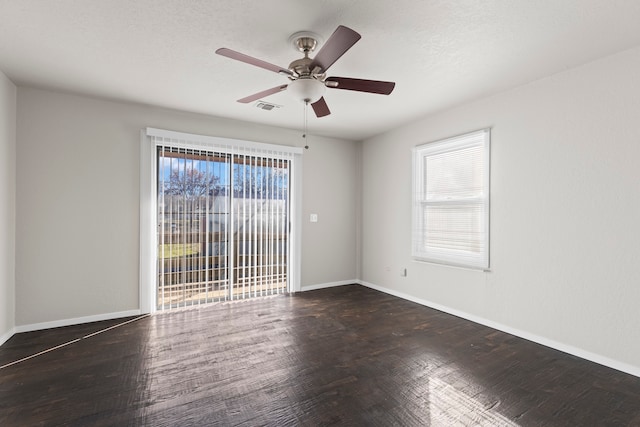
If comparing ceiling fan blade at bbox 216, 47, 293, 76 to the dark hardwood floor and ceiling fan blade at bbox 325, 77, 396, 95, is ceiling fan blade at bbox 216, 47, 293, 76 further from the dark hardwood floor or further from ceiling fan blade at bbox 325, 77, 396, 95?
the dark hardwood floor

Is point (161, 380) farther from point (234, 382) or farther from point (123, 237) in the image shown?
point (123, 237)

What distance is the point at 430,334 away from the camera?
3.15 metres

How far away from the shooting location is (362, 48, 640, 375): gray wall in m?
2.44

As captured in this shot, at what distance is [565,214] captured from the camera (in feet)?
9.09

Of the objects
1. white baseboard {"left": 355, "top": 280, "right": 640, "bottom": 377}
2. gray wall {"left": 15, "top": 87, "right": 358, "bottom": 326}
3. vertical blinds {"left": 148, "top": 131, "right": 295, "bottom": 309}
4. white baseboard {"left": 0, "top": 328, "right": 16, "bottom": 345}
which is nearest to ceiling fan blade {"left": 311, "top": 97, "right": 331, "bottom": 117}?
vertical blinds {"left": 148, "top": 131, "right": 295, "bottom": 309}

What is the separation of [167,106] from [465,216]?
3795 millimetres

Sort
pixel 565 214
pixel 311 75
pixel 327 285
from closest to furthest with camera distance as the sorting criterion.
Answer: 1. pixel 311 75
2. pixel 565 214
3. pixel 327 285

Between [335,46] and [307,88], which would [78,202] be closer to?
[307,88]

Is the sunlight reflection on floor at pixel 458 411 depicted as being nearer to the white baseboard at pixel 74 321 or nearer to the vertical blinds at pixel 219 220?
the vertical blinds at pixel 219 220

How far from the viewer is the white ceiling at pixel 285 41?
1946 millimetres

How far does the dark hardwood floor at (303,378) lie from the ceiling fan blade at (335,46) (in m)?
2.21

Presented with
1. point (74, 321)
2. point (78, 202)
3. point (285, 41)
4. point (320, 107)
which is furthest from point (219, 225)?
point (285, 41)

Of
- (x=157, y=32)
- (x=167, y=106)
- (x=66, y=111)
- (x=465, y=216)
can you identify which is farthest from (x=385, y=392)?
(x=66, y=111)

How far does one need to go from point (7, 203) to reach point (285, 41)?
3054 mm
